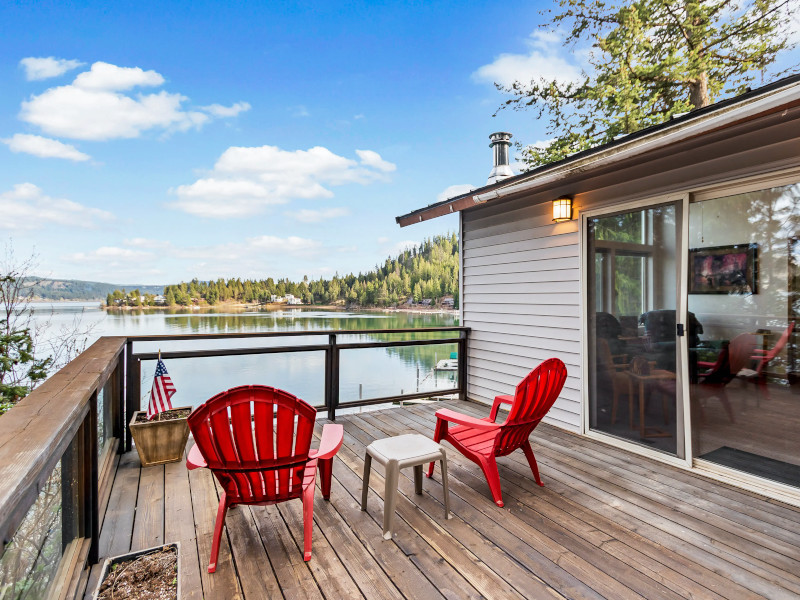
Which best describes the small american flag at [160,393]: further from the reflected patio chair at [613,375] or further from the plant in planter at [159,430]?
the reflected patio chair at [613,375]

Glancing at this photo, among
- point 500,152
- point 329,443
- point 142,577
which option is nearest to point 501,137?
point 500,152

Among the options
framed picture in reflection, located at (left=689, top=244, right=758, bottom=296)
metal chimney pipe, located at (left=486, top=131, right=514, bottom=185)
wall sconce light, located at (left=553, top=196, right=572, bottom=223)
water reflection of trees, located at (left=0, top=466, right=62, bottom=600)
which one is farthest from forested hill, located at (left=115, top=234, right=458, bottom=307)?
water reflection of trees, located at (left=0, top=466, right=62, bottom=600)

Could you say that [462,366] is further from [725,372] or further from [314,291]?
[314,291]

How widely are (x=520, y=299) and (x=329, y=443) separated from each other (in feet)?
9.43

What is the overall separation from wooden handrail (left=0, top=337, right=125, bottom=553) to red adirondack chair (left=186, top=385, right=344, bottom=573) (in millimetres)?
508

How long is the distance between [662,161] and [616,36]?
28.5ft

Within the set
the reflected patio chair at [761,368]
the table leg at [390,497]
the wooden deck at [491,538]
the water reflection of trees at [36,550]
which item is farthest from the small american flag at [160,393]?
the reflected patio chair at [761,368]

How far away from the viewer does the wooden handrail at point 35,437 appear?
2.73 feet

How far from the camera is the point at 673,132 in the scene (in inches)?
100.0

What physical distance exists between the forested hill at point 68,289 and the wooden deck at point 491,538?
6636 mm

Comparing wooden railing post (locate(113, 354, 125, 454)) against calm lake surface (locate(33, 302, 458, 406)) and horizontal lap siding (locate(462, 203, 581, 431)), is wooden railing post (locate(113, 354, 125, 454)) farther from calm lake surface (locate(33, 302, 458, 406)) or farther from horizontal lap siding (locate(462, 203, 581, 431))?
horizontal lap siding (locate(462, 203, 581, 431))

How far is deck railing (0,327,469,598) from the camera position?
38.3 inches

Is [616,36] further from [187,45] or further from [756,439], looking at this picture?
[187,45]

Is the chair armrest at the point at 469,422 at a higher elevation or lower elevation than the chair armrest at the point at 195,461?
higher
